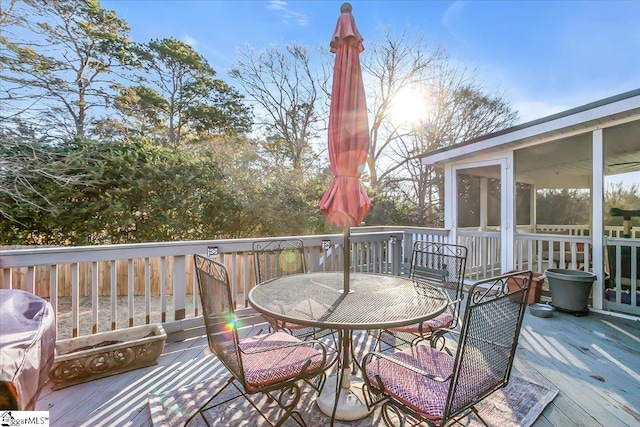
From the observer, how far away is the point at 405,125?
1296 cm

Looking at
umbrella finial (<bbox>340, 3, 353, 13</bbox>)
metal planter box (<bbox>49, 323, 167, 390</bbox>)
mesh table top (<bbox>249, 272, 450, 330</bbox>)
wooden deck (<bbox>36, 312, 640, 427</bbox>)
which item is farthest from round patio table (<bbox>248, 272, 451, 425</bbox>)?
umbrella finial (<bbox>340, 3, 353, 13</bbox>)

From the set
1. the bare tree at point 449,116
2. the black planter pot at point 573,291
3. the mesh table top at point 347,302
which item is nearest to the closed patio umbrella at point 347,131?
the mesh table top at point 347,302

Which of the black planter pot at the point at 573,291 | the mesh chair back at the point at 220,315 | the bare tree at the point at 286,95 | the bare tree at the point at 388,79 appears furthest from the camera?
the bare tree at the point at 388,79

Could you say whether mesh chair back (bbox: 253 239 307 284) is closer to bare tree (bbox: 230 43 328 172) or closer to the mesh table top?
the mesh table top

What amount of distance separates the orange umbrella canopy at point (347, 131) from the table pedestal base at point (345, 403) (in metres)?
1.12

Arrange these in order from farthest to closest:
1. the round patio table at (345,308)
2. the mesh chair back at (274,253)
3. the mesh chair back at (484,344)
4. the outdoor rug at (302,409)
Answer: the mesh chair back at (274,253), the outdoor rug at (302,409), the round patio table at (345,308), the mesh chair back at (484,344)

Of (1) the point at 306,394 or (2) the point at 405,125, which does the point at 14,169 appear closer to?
(1) the point at 306,394

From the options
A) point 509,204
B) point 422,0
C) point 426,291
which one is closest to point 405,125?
point 422,0

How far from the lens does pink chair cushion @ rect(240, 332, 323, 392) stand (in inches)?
62.4

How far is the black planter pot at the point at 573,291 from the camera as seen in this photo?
3725 mm

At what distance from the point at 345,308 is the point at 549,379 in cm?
187

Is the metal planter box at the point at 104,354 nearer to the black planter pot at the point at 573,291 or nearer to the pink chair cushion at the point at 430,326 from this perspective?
the pink chair cushion at the point at 430,326

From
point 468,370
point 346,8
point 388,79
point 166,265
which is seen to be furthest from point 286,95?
point 468,370

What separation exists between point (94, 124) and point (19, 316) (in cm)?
813
